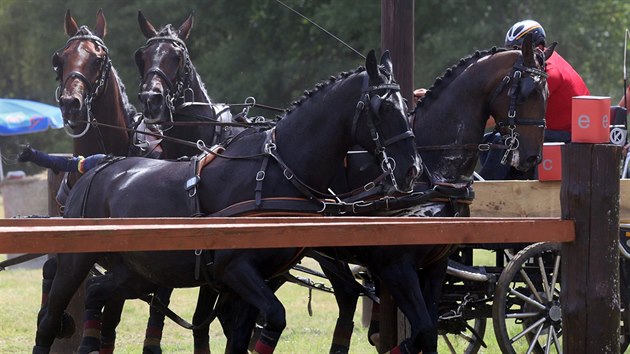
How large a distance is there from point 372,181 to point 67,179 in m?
2.36

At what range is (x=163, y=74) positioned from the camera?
777cm

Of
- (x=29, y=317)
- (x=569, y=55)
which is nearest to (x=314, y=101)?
(x=29, y=317)

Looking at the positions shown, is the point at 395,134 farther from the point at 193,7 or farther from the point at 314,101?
the point at 193,7

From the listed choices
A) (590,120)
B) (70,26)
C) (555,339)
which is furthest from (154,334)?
(590,120)

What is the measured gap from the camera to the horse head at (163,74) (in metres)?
7.64

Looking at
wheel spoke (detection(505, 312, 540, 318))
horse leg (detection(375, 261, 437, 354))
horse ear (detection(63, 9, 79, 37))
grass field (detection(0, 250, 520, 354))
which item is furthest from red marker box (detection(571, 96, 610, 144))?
grass field (detection(0, 250, 520, 354))

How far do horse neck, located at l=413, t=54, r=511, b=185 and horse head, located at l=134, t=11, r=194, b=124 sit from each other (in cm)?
189

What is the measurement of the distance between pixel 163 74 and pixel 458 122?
2.20 metres

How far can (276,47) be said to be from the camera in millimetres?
25469

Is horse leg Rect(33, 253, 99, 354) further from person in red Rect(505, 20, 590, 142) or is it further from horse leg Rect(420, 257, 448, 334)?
person in red Rect(505, 20, 590, 142)

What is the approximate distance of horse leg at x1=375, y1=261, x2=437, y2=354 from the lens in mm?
6156

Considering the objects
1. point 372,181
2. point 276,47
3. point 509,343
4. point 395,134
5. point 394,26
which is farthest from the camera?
point 276,47

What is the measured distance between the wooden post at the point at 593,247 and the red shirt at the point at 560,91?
10.4ft

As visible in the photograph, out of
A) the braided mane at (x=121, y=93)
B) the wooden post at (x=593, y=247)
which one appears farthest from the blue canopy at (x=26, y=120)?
the wooden post at (x=593, y=247)
